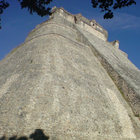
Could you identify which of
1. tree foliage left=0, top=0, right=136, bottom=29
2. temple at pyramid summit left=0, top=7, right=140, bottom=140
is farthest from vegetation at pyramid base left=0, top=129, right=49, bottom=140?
tree foliage left=0, top=0, right=136, bottom=29

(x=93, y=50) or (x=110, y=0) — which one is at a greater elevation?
(x=93, y=50)

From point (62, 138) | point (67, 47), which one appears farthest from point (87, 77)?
point (62, 138)

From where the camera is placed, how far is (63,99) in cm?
633

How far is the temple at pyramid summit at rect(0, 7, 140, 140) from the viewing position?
17.3ft

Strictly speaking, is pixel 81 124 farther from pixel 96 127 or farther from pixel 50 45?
pixel 50 45

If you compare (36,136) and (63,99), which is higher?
(63,99)

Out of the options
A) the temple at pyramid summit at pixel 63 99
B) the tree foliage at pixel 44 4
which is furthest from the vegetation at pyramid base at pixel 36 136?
the tree foliage at pixel 44 4

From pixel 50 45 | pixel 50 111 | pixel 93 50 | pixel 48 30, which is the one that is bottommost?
pixel 50 111

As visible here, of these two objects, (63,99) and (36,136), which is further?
(63,99)

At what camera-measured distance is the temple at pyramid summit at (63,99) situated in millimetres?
5281

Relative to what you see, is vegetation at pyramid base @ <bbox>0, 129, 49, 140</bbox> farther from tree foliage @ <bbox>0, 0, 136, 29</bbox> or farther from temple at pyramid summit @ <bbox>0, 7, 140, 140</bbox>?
tree foliage @ <bbox>0, 0, 136, 29</bbox>

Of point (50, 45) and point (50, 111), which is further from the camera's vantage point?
point (50, 45)

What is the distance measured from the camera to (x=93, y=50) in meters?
12.8

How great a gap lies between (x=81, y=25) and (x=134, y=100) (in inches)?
481
